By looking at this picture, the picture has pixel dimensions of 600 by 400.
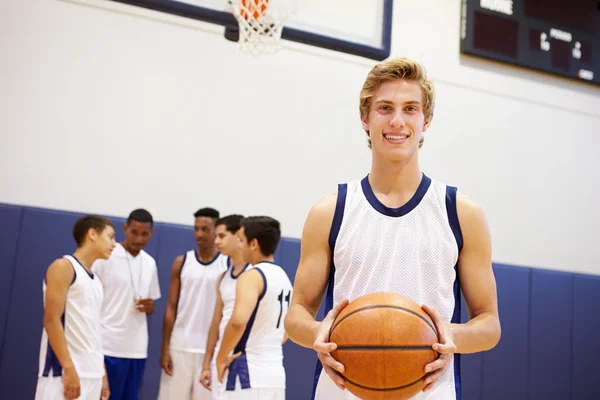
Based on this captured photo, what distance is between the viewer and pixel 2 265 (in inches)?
238

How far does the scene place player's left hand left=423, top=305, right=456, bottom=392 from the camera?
66.9 inches

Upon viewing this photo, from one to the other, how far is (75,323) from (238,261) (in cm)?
138

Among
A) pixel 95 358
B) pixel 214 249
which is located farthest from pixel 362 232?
pixel 214 249

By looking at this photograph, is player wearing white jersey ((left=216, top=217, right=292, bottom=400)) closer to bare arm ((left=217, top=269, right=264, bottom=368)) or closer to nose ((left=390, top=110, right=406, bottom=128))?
bare arm ((left=217, top=269, right=264, bottom=368))

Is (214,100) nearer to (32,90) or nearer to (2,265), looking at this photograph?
(32,90)

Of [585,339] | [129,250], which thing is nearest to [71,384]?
[129,250]

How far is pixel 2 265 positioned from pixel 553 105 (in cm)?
738

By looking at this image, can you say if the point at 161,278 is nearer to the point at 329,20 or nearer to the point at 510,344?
the point at 329,20

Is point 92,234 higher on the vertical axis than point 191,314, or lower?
higher

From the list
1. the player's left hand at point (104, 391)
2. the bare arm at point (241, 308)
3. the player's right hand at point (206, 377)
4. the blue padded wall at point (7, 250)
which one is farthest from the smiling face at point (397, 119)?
the blue padded wall at point (7, 250)

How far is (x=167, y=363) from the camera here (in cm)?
570

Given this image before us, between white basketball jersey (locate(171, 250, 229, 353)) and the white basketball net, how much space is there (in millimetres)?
2086

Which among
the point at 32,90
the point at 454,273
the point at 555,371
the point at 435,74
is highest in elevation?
the point at 435,74

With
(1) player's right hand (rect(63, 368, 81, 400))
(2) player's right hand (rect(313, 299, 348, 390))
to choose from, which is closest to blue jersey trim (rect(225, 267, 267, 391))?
(1) player's right hand (rect(63, 368, 81, 400))
